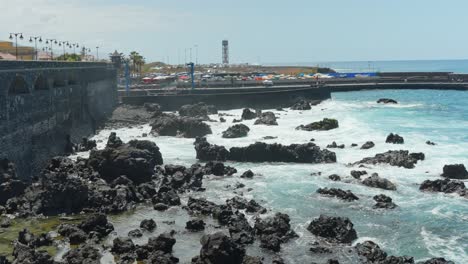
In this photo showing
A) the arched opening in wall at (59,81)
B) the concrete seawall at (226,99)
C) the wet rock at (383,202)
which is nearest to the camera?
the wet rock at (383,202)

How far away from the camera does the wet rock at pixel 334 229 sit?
102 feet

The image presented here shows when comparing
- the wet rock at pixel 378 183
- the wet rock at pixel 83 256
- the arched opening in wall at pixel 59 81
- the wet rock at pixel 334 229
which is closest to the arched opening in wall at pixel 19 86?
the arched opening in wall at pixel 59 81

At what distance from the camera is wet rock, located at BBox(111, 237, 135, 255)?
2920 cm

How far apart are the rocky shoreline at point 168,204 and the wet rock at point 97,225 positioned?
0.06 metres

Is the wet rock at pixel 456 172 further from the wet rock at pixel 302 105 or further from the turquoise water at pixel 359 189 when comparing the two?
the wet rock at pixel 302 105

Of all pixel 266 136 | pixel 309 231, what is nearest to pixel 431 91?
pixel 266 136

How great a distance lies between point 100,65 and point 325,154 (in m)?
46.6

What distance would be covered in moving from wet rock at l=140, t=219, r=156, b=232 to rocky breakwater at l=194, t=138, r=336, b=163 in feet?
66.9

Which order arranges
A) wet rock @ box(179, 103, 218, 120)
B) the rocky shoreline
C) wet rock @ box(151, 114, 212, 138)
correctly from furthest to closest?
1. wet rock @ box(179, 103, 218, 120)
2. wet rock @ box(151, 114, 212, 138)
3. the rocky shoreline

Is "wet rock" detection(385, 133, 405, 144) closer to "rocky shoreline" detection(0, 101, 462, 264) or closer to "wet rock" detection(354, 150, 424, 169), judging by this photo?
"rocky shoreline" detection(0, 101, 462, 264)

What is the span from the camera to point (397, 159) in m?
49.5

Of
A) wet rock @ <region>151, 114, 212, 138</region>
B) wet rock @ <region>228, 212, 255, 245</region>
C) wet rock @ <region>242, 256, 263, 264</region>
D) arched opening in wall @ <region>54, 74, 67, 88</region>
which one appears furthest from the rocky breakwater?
wet rock @ <region>242, 256, 263, 264</region>

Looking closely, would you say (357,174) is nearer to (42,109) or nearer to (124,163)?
(124,163)

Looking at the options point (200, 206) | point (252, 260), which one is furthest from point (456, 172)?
point (252, 260)
